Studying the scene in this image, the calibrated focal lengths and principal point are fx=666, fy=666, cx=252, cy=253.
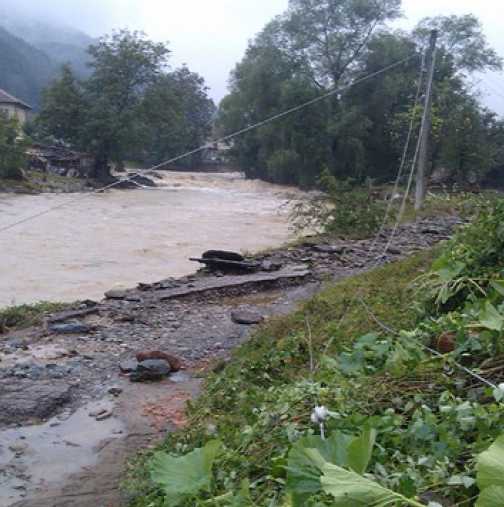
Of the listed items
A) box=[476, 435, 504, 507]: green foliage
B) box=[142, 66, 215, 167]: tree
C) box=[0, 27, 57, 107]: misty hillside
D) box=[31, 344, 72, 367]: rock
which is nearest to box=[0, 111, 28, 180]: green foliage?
box=[142, 66, 215, 167]: tree

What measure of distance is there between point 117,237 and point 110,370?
35.5 feet

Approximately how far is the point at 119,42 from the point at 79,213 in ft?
57.4

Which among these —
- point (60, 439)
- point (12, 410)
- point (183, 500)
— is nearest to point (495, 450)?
point (183, 500)

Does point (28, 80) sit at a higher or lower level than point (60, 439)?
higher

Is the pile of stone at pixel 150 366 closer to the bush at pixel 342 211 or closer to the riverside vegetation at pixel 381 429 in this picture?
the riverside vegetation at pixel 381 429

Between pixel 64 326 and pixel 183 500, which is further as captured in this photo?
pixel 64 326

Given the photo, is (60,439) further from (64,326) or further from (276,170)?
(276,170)

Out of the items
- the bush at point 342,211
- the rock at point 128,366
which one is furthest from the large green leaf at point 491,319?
the bush at point 342,211

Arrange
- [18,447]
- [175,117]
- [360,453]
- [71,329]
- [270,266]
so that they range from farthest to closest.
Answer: [175,117]
[270,266]
[71,329]
[18,447]
[360,453]

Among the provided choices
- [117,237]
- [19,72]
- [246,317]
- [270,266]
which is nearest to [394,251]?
[270,266]

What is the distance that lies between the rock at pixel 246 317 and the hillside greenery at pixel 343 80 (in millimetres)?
22064

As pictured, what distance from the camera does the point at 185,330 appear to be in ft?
22.1

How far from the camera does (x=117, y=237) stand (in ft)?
52.9

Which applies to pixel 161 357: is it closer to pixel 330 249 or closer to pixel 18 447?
pixel 18 447
